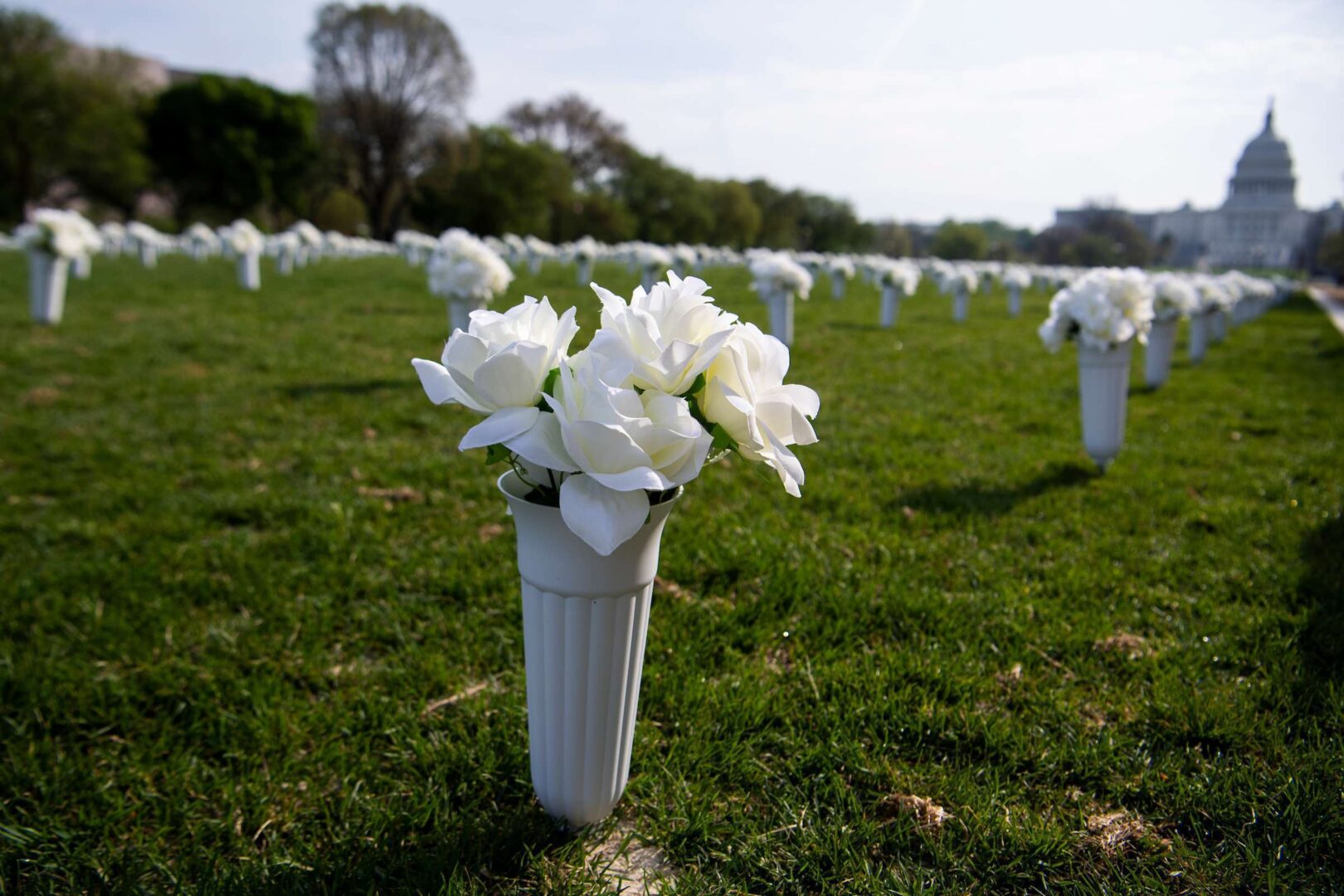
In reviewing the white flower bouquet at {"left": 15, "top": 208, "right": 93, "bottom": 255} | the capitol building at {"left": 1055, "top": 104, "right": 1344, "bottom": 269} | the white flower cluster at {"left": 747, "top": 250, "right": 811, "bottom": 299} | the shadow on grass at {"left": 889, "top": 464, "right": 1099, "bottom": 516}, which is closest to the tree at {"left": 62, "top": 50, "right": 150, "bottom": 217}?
the white flower bouquet at {"left": 15, "top": 208, "right": 93, "bottom": 255}

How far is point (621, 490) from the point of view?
132 cm

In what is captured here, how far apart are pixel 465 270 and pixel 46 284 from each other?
6276 millimetres

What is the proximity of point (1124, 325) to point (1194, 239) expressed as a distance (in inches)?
4053

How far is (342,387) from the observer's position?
6.60 m

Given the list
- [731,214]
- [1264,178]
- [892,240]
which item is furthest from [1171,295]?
[1264,178]

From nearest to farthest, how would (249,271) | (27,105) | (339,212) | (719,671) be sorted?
(719,671) < (249,271) < (27,105) < (339,212)

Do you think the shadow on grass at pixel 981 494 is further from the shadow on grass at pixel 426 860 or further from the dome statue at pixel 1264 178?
the dome statue at pixel 1264 178

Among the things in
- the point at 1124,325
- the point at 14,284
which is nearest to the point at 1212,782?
the point at 1124,325

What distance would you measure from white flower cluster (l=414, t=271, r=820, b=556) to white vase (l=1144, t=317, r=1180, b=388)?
7.22 m

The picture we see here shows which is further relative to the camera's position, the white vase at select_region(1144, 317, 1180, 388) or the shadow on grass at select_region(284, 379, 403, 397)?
the white vase at select_region(1144, 317, 1180, 388)

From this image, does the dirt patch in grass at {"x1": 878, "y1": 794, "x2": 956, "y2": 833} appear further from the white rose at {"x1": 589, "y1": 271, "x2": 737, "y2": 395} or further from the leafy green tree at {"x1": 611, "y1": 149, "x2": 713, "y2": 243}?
the leafy green tree at {"x1": 611, "y1": 149, "x2": 713, "y2": 243}

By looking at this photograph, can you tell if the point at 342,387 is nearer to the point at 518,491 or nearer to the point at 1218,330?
the point at 518,491

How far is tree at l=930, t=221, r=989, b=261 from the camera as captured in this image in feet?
126

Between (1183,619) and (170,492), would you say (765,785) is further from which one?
(170,492)
